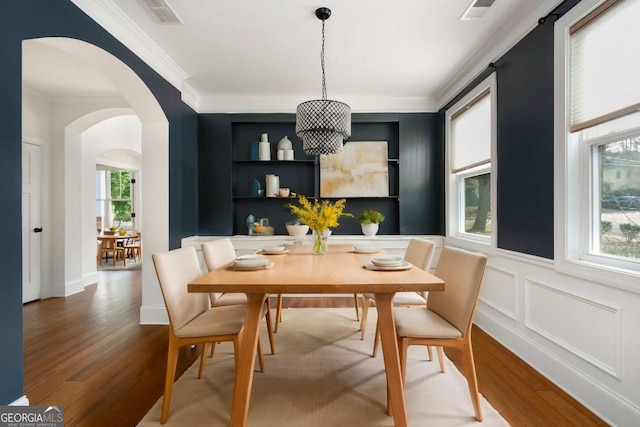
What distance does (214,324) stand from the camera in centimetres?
189

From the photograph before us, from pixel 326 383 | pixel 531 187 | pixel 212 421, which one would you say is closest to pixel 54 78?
pixel 212 421

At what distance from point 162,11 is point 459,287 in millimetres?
2857

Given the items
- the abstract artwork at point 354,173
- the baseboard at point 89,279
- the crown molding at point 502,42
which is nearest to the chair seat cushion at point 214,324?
the abstract artwork at point 354,173

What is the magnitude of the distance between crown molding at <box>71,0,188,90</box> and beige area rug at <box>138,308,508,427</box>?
2632mm

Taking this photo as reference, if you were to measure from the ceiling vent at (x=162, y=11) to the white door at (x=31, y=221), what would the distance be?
10.2 feet

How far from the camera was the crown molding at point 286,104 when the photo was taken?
4309 millimetres

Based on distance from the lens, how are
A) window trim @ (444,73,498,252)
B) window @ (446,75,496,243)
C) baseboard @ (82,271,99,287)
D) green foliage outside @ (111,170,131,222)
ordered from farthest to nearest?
green foliage outside @ (111,170,131,222) < baseboard @ (82,271,99,287) < window @ (446,75,496,243) < window trim @ (444,73,498,252)

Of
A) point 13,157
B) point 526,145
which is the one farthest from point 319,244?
point 13,157

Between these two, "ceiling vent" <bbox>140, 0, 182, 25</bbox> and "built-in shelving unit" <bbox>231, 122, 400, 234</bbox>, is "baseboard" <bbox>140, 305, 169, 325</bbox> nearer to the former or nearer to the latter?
"built-in shelving unit" <bbox>231, 122, 400, 234</bbox>

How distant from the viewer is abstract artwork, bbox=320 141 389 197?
14.5 feet

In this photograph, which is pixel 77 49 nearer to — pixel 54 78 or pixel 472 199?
pixel 54 78

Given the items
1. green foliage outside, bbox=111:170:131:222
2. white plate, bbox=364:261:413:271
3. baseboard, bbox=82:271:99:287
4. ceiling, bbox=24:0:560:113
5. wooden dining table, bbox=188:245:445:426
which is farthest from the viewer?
green foliage outside, bbox=111:170:131:222

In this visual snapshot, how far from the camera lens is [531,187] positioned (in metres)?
2.48

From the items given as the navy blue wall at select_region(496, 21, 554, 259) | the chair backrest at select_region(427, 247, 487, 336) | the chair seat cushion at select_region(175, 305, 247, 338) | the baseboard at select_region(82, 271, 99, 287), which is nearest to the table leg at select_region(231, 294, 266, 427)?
the chair seat cushion at select_region(175, 305, 247, 338)
